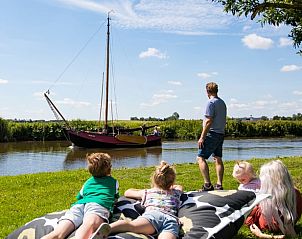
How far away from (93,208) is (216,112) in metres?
3.92

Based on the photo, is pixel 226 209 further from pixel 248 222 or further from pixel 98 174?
pixel 98 174

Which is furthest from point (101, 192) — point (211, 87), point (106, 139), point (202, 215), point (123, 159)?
point (106, 139)

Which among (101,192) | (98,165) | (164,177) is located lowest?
(101,192)

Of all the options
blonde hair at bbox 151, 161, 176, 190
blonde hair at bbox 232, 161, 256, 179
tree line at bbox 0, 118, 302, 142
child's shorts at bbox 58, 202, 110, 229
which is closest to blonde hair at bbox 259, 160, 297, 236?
blonde hair at bbox 232, 161, 256, 179

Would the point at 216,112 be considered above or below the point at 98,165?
above

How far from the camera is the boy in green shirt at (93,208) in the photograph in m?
4.23

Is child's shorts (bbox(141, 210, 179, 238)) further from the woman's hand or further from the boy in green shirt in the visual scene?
the woman's hand

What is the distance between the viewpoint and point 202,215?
4828mm

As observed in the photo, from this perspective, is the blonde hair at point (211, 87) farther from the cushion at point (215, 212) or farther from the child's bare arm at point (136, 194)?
the child's bare arm at point (136, 194)

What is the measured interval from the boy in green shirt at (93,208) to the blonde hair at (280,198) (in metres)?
1.90

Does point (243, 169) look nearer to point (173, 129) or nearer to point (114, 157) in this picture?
point (114, 157)

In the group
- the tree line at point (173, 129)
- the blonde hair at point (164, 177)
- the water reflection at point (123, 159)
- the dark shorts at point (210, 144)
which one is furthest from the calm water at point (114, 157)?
the blonde hair at point (164, 177)

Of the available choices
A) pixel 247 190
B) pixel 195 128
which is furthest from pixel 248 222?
pixel 195 128

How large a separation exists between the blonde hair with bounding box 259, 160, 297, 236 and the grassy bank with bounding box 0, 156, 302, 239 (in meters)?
0.25
